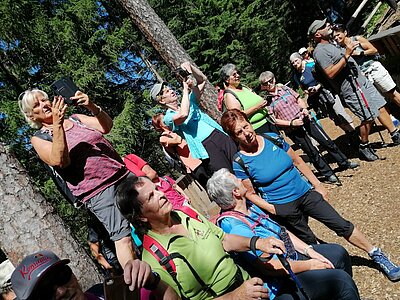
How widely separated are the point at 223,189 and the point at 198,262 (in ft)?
2.23

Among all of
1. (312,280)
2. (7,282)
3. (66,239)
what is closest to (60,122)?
(66,239)

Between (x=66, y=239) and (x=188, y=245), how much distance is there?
1.43m

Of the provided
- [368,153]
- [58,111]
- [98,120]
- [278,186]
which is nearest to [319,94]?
[368,153]

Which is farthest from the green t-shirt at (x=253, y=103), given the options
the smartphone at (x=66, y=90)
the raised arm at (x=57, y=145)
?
the raised arm at (x=57, y=145)

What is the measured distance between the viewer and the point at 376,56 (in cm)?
609

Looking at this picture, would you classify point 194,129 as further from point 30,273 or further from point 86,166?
point 30,273

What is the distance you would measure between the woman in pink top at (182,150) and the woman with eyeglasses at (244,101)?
757 millimetres

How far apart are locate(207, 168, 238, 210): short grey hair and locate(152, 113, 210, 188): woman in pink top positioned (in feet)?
5.94

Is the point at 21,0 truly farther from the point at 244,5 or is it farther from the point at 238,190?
the point at 244,5

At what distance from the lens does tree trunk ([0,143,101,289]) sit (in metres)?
3.12

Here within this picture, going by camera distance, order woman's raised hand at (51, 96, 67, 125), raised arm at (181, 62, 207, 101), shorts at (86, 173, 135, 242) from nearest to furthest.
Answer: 1. woman's raised hand at (51, 96, 67, 125)
2. shorts at (86, 173, 135, 242)
3. raised arm at (181, 62, 207, 101)

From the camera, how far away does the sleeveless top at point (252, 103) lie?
511 centimetres

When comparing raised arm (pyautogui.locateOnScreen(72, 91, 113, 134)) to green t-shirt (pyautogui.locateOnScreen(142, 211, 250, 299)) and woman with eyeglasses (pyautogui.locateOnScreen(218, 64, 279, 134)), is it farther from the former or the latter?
woman with eyeglasses (pyautogui.locateOnScreen(218, 64, 279, 134))

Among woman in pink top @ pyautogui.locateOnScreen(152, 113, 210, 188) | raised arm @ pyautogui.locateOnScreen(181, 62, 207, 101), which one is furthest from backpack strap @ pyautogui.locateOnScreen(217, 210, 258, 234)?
raised arm @ pyautogui.locateOnScreen(181, 62, 207, 101)
